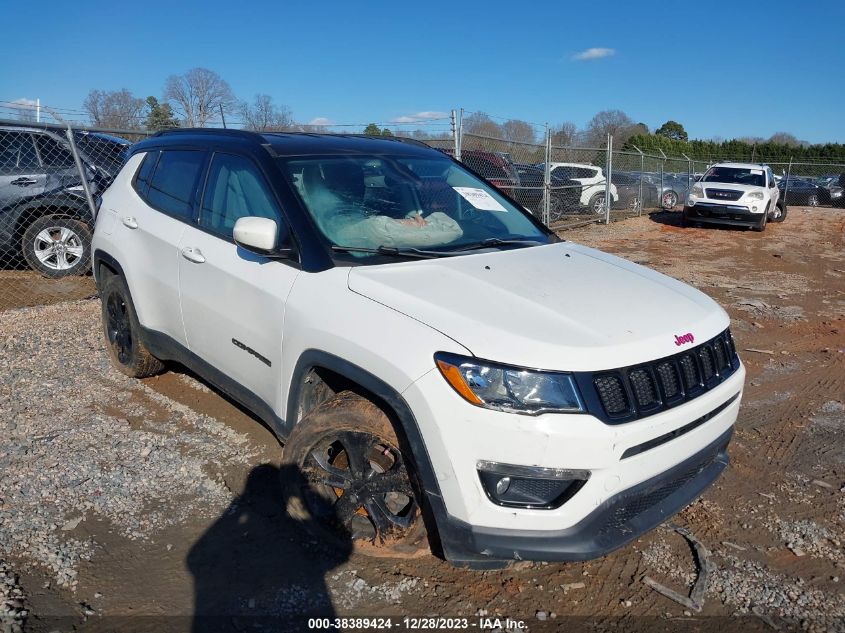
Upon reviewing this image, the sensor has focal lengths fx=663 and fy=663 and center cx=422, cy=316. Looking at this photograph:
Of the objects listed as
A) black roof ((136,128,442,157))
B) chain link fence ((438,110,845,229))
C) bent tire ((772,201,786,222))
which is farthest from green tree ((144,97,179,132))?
bent tire ((772,201,786,222))

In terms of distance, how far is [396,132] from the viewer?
10984 mm

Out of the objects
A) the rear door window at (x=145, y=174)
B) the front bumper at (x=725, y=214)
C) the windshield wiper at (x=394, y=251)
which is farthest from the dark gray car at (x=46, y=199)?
the front bumper at (x=725, y=214)

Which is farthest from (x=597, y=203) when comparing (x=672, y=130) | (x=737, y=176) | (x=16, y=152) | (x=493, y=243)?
(x=672, y=130)

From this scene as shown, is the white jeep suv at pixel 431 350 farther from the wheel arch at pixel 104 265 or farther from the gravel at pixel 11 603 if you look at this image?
the gravel at pixel 11 603

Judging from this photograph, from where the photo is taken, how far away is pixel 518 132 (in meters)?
13.4

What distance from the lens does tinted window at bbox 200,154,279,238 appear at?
3.41 metres

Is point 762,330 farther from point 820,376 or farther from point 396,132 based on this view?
point 396,132

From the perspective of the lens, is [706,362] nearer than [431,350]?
No

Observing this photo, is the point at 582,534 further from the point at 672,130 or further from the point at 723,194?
the point at 672,130

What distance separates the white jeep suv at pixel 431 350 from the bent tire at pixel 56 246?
177 inches

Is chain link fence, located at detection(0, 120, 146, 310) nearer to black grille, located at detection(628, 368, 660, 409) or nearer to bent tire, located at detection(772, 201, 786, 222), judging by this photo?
black grille, located at detection(628, 368, 660, 409)

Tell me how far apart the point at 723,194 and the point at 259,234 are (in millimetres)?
15935

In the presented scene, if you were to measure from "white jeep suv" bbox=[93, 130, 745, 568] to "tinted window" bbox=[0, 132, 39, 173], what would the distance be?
15.4 ft

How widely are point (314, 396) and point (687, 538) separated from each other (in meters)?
1.90
